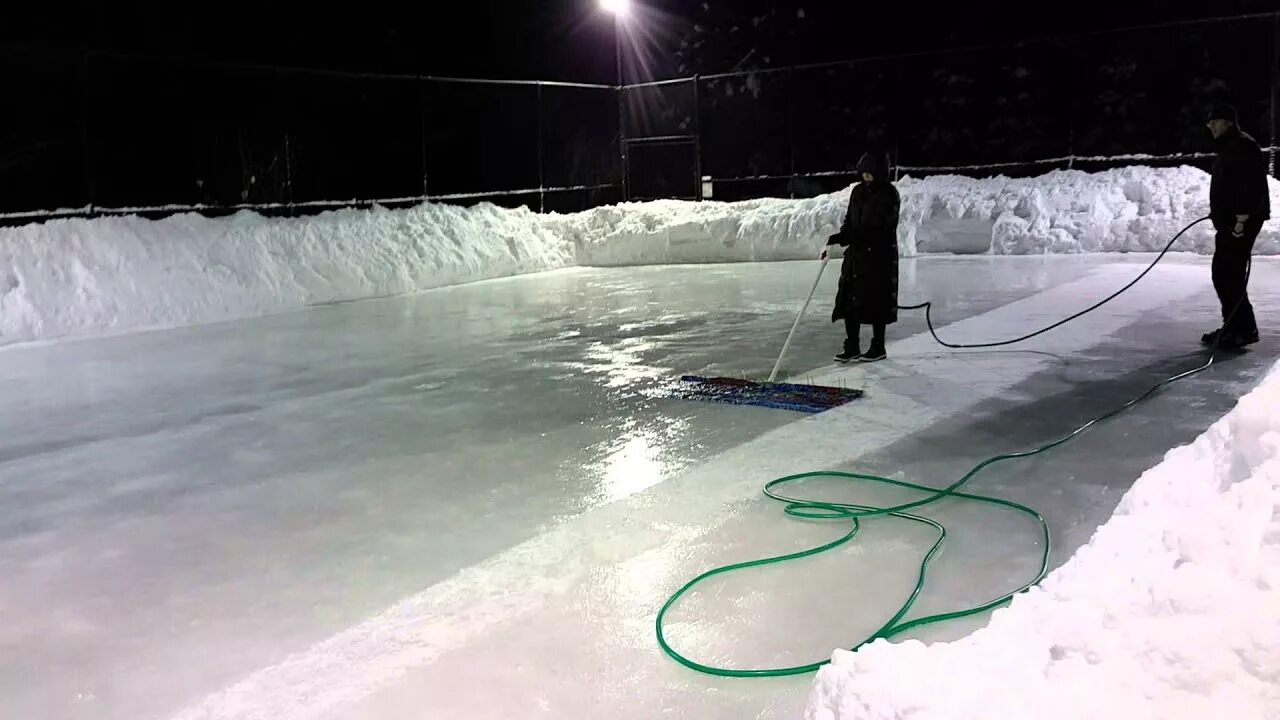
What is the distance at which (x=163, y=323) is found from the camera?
38.1ft

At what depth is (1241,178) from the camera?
291 inches

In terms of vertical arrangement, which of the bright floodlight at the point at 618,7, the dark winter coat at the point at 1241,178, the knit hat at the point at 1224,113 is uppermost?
the bright floodlight at the point at 618,7

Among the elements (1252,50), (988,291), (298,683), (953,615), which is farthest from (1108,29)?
(298,683)

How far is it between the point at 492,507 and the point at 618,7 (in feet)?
60.1

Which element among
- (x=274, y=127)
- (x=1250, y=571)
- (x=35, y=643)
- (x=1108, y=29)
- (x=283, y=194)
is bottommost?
(x=35, y=643)

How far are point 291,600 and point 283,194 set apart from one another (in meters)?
12.2

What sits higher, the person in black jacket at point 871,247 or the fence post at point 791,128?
the fence post at point 791,128

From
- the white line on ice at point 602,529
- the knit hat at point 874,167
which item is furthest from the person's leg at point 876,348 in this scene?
the knit hat at point 874,167

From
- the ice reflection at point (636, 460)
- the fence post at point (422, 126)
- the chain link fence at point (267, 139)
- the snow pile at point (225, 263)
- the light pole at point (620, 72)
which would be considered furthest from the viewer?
the light pole at point (620, 72)

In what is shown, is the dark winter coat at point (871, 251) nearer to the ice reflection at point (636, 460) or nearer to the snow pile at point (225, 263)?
the ice reflection at point (636, 460)

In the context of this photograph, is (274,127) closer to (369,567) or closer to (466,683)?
(369,567)

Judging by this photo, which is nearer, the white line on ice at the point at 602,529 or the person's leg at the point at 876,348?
the white line on ice at the point at 602,529

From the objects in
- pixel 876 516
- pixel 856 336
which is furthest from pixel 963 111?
pixel 876 516

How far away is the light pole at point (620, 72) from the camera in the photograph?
21.3 meters
